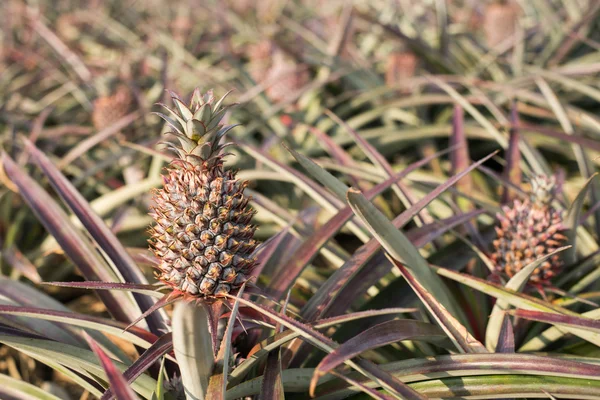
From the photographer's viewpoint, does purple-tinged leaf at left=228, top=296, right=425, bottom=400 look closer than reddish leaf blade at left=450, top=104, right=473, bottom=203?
Yes

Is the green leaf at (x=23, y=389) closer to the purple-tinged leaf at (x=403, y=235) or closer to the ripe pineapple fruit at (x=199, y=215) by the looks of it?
the ripe pineapple fruit at (x=199, y=215)

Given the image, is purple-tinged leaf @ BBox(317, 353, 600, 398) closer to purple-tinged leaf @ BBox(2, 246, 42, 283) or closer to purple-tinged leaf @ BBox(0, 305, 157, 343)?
purple-tinged leaf @ BBox(0, 305, 157, 343)

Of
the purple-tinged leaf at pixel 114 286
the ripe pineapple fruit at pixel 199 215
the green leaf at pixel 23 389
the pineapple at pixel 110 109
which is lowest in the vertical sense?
the green leaf at pixel 23 389

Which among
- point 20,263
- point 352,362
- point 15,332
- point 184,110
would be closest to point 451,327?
point 352,362

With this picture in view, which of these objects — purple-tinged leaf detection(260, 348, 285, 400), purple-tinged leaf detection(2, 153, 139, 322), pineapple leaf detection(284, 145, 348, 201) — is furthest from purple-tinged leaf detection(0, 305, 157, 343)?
pineapple leaf detection(284, 145, 348, 201)

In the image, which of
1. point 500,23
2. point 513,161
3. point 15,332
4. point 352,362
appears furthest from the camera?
point 500,23

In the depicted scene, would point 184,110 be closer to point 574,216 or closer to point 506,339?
point 506,339

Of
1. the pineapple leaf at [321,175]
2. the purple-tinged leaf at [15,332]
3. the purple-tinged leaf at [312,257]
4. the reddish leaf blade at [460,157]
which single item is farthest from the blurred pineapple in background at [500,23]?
the purple-tinged leaf at [15,332]
